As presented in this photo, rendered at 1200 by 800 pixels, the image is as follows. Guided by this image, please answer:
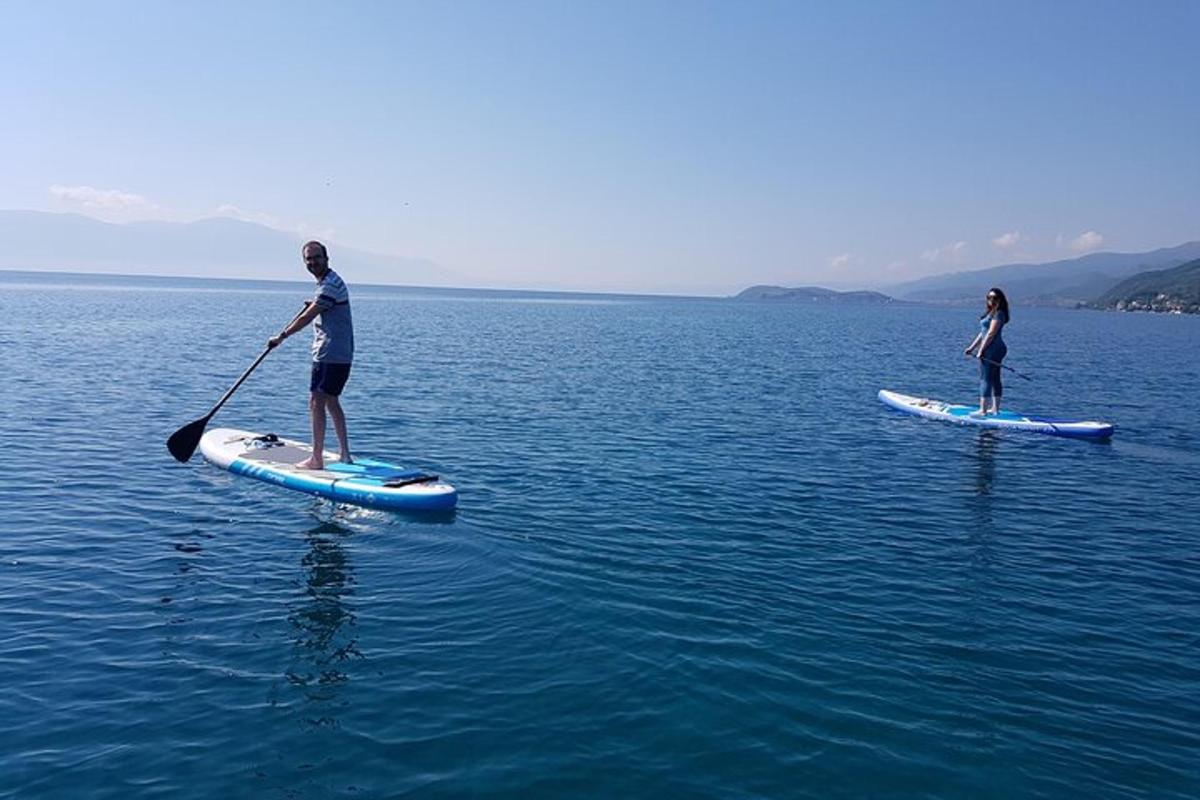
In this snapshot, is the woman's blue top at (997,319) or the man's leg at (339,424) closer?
the man's leg at (339,424)

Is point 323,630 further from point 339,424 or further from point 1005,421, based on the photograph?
point 1005,421

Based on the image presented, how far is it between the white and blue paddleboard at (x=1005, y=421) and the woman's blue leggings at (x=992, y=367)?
2.48ft

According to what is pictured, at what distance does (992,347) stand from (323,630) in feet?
69.8

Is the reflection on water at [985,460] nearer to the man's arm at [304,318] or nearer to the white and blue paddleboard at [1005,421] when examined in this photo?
the white and blue paddleboard at [1005,421]

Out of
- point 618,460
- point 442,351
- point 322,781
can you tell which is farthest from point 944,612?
point 442,351

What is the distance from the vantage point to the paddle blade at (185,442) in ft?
51.1

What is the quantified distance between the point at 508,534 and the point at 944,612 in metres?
6.23

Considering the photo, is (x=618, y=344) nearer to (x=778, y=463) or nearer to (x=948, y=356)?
(x=948, y=356)

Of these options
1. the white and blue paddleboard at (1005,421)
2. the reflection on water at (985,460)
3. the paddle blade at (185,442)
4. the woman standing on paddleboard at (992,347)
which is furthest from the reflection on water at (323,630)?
the white and blue paddleboard at (1005,421)

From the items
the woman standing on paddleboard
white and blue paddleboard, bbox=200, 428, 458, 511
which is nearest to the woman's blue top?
the woman standing on paddleboard

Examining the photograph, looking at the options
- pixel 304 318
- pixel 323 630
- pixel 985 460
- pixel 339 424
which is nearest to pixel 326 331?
pixel 304 318

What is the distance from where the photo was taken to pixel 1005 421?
961 inches

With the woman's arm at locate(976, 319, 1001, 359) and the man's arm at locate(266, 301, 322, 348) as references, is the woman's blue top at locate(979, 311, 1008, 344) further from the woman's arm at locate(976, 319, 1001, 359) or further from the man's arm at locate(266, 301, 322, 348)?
the man's arm at locate(266, 301, 322, 348)

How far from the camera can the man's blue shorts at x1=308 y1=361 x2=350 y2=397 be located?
14.1m
